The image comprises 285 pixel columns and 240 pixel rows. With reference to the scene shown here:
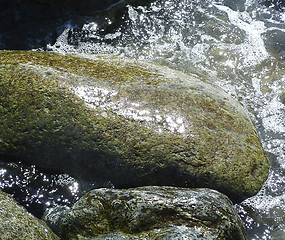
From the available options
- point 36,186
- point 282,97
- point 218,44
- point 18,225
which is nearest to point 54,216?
point 36,186

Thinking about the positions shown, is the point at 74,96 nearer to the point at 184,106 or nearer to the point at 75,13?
the point at 184,106

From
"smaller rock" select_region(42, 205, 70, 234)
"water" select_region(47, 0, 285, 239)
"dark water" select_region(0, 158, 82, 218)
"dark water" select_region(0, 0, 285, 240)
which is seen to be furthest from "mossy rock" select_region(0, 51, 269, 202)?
"water" select_region(47, 0, 285, 239)

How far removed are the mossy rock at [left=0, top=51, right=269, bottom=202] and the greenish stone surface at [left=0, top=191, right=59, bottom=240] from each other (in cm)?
101

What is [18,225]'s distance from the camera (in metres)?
3.17

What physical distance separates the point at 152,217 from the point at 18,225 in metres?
1.28

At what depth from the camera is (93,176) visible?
4.41 meters

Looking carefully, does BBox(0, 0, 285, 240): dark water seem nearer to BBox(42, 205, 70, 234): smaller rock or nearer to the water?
the water

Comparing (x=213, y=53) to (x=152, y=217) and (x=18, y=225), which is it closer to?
(x=152, y=217)

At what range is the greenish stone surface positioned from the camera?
119 inches

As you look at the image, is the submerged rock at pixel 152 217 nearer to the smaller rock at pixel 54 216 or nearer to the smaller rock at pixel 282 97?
the smaller rock at pixel 54 216

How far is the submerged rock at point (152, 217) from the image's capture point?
10.1 feet

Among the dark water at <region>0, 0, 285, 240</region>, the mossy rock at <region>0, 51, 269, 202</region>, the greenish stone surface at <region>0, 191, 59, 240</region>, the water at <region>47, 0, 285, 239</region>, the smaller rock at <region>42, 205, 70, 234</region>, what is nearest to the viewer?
the greenish stone surface at <region>0, 191, 59, 240</region>

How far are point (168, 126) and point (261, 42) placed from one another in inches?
144

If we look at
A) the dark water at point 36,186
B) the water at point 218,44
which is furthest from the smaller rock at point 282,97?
the dark water at point 36,186
